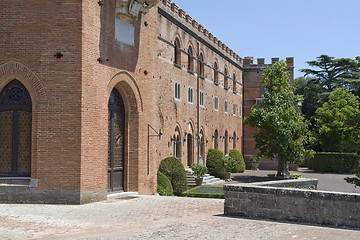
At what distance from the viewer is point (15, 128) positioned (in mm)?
14078

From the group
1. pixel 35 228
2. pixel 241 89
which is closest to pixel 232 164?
pixel 241 89

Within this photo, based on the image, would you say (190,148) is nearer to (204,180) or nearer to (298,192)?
(204,180)

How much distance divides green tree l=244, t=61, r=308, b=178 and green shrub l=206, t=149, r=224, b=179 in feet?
12.7

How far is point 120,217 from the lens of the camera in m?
11.4

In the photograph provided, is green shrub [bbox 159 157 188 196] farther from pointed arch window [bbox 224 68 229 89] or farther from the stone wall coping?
pointed arch window [bbox 224 68 229 89]

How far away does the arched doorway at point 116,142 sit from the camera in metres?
16.1

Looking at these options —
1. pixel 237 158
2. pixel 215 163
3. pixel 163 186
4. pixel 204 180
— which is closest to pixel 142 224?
pixel 163 186

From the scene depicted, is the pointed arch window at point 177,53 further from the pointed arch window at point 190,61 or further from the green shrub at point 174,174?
the green shrub at point 174,174

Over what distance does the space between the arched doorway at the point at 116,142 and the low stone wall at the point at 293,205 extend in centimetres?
571

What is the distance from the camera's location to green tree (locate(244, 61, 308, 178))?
33.5 meters

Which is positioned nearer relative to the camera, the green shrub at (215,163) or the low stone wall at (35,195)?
the low stone wall at (35,195)

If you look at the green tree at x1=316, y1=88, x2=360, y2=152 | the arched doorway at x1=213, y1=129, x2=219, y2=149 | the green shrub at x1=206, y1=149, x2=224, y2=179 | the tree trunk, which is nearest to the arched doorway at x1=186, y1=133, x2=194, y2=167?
the green shrub at x1=206, y1=149, x2=224, y2=179

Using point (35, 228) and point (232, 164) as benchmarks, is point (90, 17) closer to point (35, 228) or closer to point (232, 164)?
point (35, 228)

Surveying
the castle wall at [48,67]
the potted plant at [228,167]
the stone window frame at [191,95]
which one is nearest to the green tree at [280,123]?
the potted plant at [228,167]
